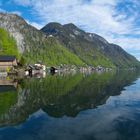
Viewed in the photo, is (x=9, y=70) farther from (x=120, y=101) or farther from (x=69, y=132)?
(x=69, y=132)

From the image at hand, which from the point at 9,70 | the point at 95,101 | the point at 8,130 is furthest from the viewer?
the point at 9,70

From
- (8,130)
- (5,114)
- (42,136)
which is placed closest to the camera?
(42,136)

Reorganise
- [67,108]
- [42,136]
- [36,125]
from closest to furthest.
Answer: [42,136] < [36,125] < [67,108]

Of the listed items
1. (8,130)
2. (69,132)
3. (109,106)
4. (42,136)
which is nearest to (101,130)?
(69,132)

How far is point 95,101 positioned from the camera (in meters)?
63.1

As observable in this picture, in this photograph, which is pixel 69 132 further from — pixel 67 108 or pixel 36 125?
pixel 67 108

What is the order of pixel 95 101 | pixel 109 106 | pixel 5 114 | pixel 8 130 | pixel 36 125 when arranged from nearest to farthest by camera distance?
pixel 8 130
pixel 36 125
pixel 5 114
pixel 109 106
pixel 95 101

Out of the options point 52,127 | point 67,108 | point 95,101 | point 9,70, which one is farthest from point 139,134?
point 9,70

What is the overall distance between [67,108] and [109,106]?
8.53 m

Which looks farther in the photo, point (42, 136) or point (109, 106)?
point (109, 106)

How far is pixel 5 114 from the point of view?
150ft

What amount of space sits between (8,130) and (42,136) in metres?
4.91

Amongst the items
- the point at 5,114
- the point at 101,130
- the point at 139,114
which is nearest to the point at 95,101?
the point at 139,114

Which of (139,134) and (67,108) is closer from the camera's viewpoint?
(139,134)
